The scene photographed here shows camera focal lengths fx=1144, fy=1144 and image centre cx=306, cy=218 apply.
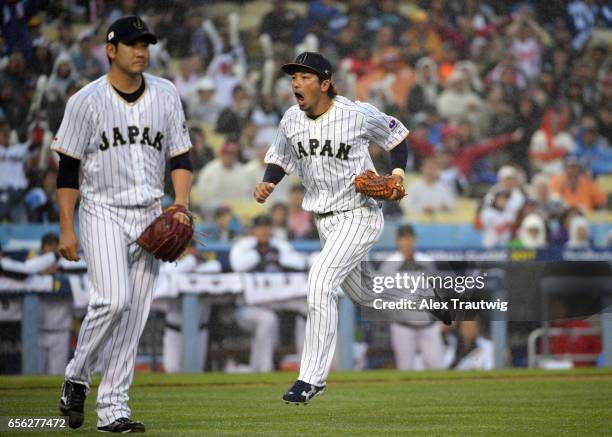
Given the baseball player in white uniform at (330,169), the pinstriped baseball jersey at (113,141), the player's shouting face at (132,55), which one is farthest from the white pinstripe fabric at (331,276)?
the player's shouting face at (132,55)

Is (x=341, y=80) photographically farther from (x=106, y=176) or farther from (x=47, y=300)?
(x=106, y=176)

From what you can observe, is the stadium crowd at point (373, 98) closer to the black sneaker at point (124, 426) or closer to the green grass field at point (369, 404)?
the green grass field at point (369, 404)

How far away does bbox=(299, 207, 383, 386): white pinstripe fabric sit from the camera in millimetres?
5770

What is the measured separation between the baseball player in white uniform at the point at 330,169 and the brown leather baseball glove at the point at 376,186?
93 mm

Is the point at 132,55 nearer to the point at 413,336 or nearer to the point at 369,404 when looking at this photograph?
the point at 369,404

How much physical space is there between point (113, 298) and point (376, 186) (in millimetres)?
1552

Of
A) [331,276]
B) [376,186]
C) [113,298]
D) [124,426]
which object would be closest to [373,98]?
[376,186]

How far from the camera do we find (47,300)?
10.8 metres

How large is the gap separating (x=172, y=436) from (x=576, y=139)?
471 inches

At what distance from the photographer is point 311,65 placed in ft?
19.8

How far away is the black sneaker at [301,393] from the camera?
5.60m

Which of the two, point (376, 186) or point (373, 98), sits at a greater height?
point (373, 98)

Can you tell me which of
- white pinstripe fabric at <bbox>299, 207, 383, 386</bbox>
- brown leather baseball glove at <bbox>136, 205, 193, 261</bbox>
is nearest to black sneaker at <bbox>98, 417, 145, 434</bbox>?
brown leather baseball glove at <bbox>136, 205, 193, 261</bbox>

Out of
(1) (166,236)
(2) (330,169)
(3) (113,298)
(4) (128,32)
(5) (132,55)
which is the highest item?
(4) (128,32)
